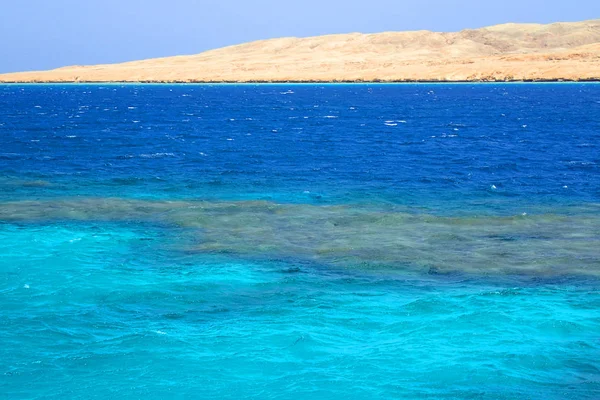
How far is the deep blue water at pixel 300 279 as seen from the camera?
14133 mm

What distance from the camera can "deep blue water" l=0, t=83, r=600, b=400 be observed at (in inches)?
556

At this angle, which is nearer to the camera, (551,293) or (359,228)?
(551,293)

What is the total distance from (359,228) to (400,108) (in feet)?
270

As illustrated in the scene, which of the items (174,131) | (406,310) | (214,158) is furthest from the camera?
(174,131)

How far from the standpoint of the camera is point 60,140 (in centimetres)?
5991

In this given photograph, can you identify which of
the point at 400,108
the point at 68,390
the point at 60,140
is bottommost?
the point at 400,108

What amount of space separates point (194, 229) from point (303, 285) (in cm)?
787

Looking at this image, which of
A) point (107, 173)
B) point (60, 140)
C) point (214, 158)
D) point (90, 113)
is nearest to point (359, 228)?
point (107, 173)

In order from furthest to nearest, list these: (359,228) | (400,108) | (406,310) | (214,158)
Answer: (400,108)
(214,158)
(359,228)
(406,310)

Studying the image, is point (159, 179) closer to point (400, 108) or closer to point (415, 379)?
point (415, 379)

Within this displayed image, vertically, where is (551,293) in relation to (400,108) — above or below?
above

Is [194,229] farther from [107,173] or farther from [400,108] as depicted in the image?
[400,108]

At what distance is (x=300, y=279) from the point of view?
19906mm

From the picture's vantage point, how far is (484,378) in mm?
13891
